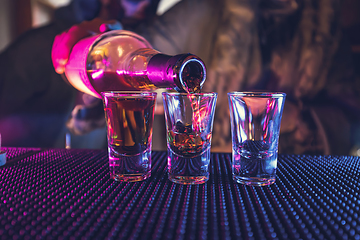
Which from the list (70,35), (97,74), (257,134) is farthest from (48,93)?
(257,134)

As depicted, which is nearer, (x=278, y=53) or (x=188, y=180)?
(x=188, y=180)

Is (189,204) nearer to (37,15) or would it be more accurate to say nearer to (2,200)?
(2,200)

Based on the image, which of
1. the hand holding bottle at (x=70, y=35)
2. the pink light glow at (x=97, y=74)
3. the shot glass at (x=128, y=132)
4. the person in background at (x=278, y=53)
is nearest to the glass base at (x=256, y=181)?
the shot glass at (x=128, y=132)

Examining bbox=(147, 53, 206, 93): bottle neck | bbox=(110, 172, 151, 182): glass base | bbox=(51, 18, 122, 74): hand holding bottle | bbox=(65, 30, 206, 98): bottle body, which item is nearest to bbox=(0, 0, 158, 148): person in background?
bbox=(51, 18, 122, 74): hand holding bottle

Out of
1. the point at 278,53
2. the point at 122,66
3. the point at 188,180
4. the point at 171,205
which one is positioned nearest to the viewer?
the point at 171,205

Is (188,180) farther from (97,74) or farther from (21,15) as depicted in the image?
(21,15)

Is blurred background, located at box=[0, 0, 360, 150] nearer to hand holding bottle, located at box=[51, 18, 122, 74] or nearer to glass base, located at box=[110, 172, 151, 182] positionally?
hand holding bottle, located at box=[51, 18, 122, 74]

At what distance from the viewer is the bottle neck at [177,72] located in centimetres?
51

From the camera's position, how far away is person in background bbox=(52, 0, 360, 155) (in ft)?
3.48

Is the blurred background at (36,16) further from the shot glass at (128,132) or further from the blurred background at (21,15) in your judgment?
the shot glass at (128,132)

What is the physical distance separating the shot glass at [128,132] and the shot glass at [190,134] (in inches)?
1.7

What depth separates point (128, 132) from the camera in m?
0.49

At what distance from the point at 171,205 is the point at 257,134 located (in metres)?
0.19

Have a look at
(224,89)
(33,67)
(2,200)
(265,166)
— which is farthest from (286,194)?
(33,67)
